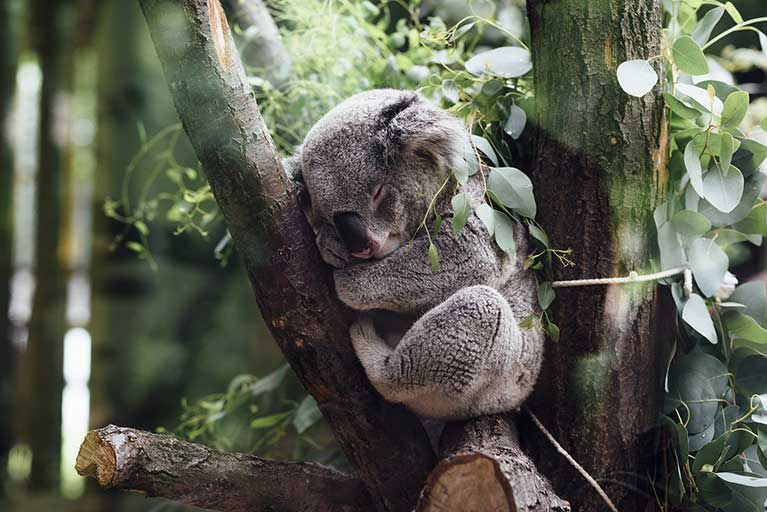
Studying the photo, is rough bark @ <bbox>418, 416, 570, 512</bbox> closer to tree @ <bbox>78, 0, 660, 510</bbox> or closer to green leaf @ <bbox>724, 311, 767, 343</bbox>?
tree @ <bbox>78, 0, 660, 510</bbox>

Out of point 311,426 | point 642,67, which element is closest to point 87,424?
point 311,426

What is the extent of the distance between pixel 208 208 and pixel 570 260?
5.29 ft

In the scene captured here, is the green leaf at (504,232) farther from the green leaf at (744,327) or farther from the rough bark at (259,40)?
the rough bark at (259,40)

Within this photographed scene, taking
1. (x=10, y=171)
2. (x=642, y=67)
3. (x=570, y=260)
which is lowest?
(x=10, y=171)

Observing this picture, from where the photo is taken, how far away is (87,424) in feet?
12.4

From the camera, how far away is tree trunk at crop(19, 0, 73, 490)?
416cm

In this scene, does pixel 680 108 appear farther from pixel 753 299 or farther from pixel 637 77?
pixel 753 299

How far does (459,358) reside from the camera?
73.4 inches

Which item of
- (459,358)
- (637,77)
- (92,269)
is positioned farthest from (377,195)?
(92,269)

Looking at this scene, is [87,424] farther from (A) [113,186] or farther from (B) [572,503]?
(B) [572,503]

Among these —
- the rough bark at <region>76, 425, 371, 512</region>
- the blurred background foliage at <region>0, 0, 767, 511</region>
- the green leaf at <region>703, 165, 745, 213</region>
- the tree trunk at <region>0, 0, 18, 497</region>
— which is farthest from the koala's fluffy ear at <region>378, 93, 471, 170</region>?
the tree trunk at <region>0, 0, 18, 497</region>

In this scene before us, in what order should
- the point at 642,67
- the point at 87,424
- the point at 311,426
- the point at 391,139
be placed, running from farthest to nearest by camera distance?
the point at 87,424 < the point at 311,426 < the point at 391,139 < the point at 642,67

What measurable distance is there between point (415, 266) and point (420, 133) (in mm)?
345

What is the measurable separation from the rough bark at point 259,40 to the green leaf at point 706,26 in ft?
4.70
